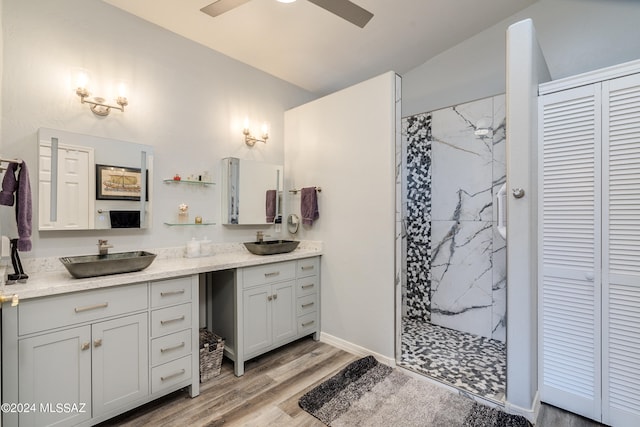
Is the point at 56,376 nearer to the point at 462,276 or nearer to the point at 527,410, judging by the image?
the point at 527,410

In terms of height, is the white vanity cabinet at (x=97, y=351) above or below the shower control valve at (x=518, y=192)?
below

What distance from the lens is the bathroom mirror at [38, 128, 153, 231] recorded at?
1968 millimetres

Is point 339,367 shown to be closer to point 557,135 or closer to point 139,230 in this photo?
point 139,230

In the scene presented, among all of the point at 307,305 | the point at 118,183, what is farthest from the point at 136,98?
the point at 307,305

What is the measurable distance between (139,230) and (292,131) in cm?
188

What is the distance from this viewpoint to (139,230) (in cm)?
239

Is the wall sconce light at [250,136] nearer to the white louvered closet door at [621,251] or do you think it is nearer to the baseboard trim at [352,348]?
the baseboard trim at [352,348]

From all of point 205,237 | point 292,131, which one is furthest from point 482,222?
point 205,237

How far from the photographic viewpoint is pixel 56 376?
5.23ft

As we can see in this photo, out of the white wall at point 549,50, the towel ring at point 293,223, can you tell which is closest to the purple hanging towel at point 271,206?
the towel ring at point 293,223

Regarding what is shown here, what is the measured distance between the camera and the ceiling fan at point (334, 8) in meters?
1.74

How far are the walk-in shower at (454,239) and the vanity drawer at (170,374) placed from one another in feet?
5.75

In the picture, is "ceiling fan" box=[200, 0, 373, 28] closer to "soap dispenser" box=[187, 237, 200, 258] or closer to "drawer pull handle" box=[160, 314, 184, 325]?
"soap dispenser" box=[187, 237, 200, 258]

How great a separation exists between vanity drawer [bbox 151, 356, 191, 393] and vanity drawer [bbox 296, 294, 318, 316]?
3.55 ft
